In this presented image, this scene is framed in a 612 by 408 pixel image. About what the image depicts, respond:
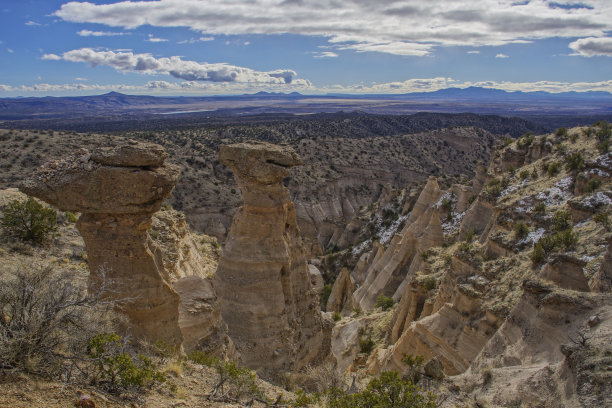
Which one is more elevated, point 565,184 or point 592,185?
point 592,185

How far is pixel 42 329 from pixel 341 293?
27465 mm

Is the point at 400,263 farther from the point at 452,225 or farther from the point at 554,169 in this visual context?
the point at 554,169

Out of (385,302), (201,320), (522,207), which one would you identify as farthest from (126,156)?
(385,302)

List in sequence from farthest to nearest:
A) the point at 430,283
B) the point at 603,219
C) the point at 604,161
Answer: the point at 604,161 → the point at 430,283 → the point at 603,219

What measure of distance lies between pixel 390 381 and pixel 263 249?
8072mm

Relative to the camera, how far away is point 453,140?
102 m

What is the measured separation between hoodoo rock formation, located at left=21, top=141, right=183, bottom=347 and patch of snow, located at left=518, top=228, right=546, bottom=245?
1422 centimetres

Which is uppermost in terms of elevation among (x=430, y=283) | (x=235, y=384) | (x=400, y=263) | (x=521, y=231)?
(x=521, y=231)

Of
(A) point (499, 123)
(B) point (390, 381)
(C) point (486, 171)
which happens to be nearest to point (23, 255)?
(B) point (390, 381)

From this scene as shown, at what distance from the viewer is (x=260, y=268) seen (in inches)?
581

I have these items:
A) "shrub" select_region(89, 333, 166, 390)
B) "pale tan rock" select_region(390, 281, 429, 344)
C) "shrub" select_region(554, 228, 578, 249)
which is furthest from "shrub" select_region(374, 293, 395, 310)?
"shrub" select_region(89, 333, 166, 390)

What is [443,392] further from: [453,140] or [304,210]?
[453,140]

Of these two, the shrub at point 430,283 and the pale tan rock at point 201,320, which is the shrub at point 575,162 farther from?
the pale tan rock at point 201,320

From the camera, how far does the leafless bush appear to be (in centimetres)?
580
